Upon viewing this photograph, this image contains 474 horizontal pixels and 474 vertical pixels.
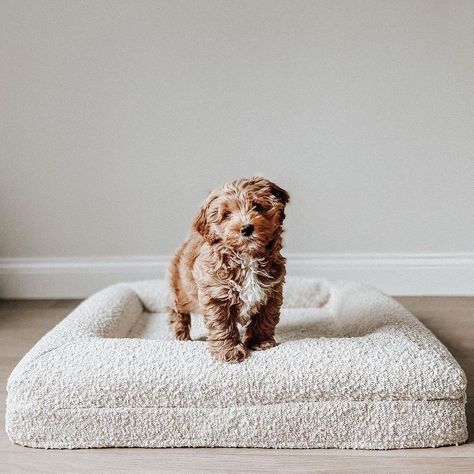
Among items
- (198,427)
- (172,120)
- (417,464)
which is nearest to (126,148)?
(172,120)

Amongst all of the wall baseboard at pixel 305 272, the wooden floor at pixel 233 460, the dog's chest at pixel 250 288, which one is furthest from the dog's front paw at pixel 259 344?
the wall baseboard at pixel 305 272

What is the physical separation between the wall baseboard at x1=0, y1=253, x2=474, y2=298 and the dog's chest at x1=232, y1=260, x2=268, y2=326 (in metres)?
1.50

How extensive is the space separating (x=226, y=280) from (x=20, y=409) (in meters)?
0.59

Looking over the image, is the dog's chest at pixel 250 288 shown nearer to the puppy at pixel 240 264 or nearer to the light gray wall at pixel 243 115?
the puppy at pixel 240 264

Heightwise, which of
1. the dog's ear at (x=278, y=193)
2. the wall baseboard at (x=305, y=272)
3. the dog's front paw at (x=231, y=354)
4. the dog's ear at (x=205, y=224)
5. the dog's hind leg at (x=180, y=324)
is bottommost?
the wall baseboard at (x=305, y=272)

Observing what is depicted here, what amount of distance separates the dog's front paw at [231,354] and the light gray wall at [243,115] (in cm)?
156

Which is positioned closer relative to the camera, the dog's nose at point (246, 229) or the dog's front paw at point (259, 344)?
the dog's nose at point (246, 229)

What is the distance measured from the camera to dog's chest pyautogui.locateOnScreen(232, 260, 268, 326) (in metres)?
1.56

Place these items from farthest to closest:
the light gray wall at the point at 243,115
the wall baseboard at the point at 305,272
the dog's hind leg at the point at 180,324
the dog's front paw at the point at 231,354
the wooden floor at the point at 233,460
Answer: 1. the wall baseboard at the point at 305,272
2. the light gray wall at the point at 243,115
3. the dog's hind leg at the point at 180,324
4. the dog's front paw at the point at 231,354
5. the wooden floor at the point at 233,460

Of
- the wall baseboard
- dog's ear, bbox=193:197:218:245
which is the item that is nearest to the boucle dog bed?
dog's ear, bbox=193:197:218:245

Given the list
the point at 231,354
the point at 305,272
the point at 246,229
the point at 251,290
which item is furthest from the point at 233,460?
the point at 305,272

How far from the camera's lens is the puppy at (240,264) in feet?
4.91

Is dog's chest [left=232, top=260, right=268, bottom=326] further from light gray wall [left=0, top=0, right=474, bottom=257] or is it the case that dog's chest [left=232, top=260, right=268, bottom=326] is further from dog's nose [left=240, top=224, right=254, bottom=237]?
light gray wall [left=0, top=0, right=474, bottom=257]

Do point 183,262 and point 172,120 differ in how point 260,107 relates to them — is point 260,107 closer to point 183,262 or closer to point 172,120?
point 172,120
